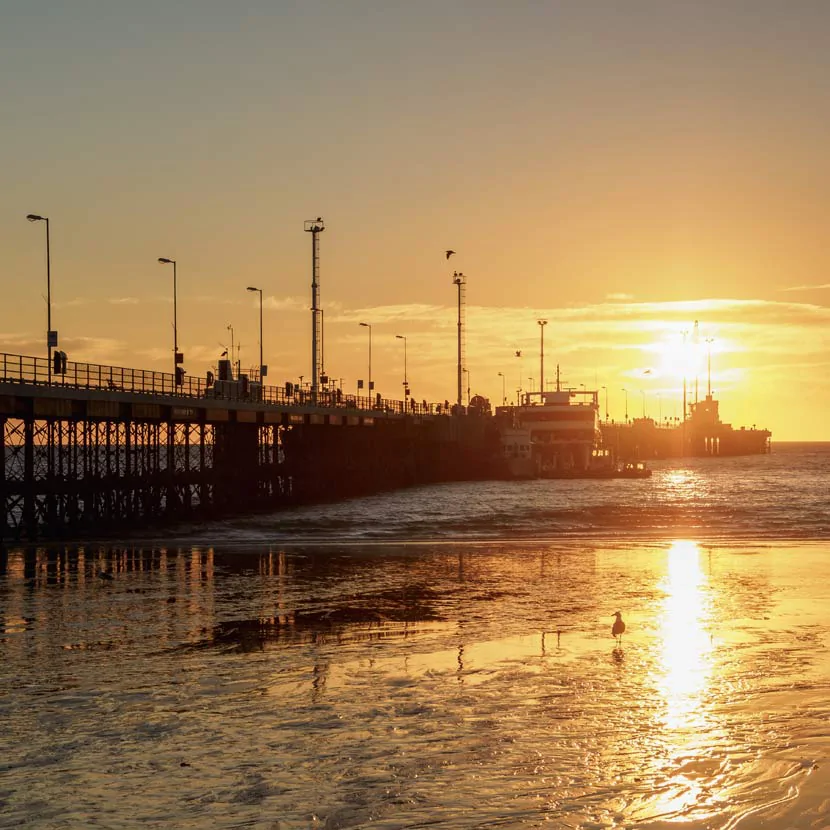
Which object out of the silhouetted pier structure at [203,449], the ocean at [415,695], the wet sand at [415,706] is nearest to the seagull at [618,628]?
the ocean at [415,695]

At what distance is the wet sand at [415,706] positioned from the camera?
1341 centimetres

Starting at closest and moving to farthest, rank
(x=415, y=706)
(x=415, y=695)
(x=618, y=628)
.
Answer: (x=415, y=706) < (x=415, y=695) < (x=618, y=628)

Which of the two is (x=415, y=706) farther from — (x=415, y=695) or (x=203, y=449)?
(x=203, y=449)

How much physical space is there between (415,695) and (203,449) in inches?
2179

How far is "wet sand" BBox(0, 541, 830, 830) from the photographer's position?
13.4 meters

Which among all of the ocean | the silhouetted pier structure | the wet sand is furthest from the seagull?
the silhouetted pier structure

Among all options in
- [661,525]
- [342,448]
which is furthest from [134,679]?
[342,448]

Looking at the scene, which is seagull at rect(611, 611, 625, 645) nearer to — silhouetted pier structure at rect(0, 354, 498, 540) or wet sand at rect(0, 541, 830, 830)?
wet sand at rect(0, 541, 830, 830)

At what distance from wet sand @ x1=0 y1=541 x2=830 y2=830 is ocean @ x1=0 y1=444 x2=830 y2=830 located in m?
0.06

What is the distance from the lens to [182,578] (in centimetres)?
3606

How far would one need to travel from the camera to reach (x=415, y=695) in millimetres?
18453

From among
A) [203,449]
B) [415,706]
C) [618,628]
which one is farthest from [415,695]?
[203,449]

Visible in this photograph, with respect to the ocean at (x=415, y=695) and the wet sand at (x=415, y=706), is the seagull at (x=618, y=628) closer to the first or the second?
the ocean at (x=415, y=695)

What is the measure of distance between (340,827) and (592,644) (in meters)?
11.3
